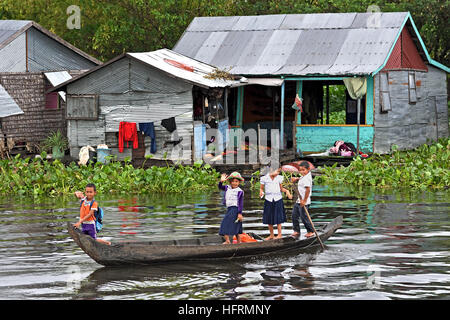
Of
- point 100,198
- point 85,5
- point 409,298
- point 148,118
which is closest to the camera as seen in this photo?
point 409,298

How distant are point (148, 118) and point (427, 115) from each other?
10.6 meters

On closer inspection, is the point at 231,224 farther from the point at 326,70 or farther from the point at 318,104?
the point at 318,104

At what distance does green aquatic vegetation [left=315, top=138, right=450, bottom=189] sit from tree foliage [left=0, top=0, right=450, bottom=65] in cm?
995

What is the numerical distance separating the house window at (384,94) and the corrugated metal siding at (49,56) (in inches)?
395

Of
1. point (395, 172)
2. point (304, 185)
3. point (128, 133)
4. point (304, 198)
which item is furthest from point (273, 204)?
point (128, 133)

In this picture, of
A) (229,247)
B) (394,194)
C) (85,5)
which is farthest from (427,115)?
(229,247)

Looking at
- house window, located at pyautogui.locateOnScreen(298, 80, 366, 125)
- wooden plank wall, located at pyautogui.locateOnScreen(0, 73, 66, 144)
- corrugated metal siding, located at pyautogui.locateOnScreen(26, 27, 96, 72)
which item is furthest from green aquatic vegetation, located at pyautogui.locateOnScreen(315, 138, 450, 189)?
corrugated metal siding, located at pyautogui.locateOnScreen(26, 27, 96, 72)

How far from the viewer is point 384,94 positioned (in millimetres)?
25781

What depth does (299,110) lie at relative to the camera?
25922mm

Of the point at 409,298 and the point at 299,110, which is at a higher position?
the point at 299,110
